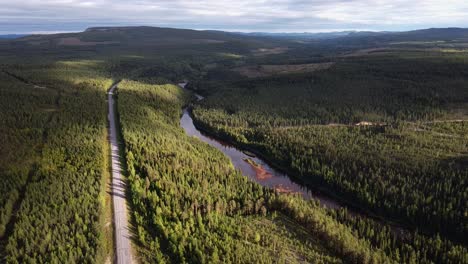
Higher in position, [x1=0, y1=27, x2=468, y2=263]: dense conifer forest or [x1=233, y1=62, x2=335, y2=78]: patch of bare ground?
[x1=233, y1=62, x2=335, y2=78]: patch of bare ground

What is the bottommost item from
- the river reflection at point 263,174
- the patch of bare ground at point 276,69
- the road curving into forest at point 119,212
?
the river reflection at point 263,174

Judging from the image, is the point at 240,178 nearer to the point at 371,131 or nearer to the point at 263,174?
the point at 263,174

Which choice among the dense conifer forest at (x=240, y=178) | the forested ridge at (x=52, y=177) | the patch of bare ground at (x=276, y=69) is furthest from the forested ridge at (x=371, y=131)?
the forested ridge at (x=52, y=177)

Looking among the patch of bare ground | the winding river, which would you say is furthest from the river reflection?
the patch of bare ground

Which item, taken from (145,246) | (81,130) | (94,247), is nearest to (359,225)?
(145,246)

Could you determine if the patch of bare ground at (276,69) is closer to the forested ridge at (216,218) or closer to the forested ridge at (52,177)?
the forested ridge at (52,177)

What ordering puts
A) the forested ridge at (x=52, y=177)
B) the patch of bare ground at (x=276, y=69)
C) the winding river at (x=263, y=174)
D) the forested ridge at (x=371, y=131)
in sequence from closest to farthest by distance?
the forested ridge at (x=52, y=177) → the forested ridge at (x=371, y=131) → the winding river at (x=263, y=174) → the patch of bare ground at (x=276, y=69)

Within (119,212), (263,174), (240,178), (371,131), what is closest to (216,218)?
(119,212)

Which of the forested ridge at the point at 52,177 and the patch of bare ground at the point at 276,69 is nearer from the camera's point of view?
the forested ridge at the point at 52,177

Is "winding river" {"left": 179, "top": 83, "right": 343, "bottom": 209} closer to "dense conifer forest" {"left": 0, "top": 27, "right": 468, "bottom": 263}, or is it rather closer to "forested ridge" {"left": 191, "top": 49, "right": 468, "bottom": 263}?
"dense conifer forest" {"left": 0, "top": 27, "right": 468, "bottom": 263}

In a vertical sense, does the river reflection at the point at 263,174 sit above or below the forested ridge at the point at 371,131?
below
